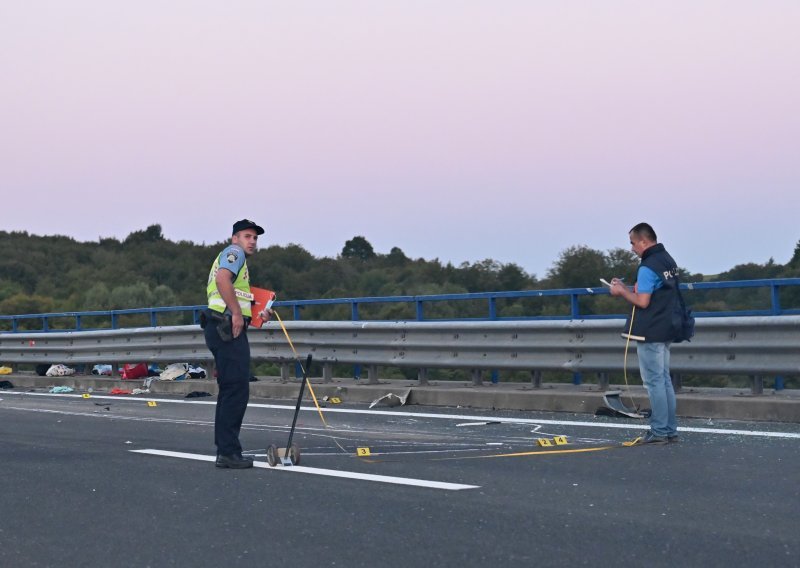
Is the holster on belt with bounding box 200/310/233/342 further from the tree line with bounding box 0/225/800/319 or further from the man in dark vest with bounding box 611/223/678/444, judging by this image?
the tree line with bounding box 0/225/800/319

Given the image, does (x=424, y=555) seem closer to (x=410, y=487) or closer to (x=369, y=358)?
(x=410, y=487)

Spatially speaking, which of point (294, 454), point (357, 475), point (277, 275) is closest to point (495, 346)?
point (294, 454)

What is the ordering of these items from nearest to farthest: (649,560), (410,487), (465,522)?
(649,560), (465,522), (410,487)

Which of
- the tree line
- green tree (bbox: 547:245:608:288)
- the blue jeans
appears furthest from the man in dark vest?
green tree (bbox: 547:245:608:288)

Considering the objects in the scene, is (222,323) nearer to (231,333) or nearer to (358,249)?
(231,333)

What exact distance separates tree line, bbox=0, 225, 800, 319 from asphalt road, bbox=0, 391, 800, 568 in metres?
17.8

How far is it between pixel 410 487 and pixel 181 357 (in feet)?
36.4

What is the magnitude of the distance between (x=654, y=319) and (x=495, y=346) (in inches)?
160

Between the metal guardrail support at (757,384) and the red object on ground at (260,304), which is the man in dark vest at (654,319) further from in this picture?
the red object on ground at (260,304)

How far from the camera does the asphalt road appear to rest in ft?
18.5

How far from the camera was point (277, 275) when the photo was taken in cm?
8925

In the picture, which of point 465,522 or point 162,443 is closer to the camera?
point 465,522

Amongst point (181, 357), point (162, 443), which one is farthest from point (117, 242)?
point (162, 443)

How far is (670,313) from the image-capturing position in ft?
31.5
